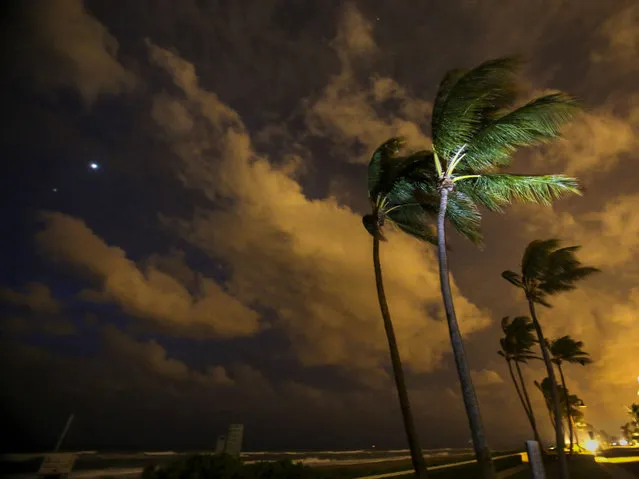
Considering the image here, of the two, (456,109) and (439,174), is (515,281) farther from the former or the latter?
(456,109)

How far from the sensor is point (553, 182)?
30.5 ft

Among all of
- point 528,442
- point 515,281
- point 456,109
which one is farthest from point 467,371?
point 515,281

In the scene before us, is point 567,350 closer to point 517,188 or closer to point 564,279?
point 564,279

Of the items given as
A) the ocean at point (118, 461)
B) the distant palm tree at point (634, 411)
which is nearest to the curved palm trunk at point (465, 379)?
the ocean at point (118, 461)

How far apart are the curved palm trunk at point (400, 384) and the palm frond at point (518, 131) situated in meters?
5.10

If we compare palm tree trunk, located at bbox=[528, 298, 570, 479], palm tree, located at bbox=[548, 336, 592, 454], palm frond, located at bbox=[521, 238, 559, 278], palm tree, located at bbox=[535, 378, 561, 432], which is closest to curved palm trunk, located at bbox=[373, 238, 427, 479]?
palm tree trunk, located at bbox=[528, 298, 570, 479]

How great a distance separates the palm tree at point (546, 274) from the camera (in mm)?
18562

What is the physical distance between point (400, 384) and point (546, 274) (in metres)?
13.0

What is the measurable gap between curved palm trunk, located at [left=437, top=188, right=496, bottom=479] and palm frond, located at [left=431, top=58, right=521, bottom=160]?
2.31 metres

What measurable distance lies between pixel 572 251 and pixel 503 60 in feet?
46.9

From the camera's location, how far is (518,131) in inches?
361

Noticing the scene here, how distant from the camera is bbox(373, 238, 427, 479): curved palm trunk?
1013 centimetres

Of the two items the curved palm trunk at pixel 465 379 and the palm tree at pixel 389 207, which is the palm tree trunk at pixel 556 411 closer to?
the palm tree at pixel 389 207

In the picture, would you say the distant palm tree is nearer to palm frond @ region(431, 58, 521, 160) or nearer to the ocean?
the ocean
